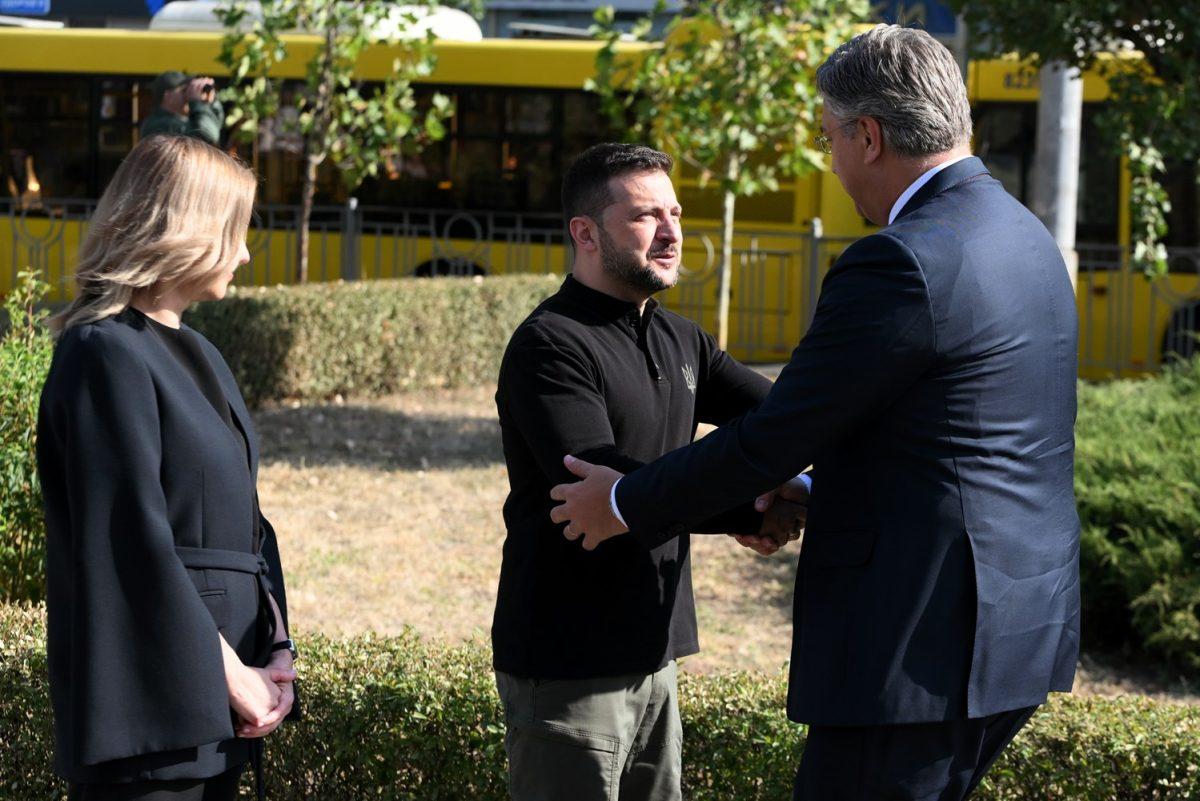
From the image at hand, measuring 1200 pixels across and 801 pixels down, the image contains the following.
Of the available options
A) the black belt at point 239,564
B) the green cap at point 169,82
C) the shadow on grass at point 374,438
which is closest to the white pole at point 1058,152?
the shadow on grass at point 374,438

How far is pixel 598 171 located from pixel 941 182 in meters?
0.79

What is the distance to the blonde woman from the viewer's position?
240cm

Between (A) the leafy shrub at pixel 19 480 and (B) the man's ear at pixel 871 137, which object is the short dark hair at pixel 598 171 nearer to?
(B) the man's ear at pixel 871 137

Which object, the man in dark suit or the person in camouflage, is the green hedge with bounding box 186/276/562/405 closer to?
the person in camouflage

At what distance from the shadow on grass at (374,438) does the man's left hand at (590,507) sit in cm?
677

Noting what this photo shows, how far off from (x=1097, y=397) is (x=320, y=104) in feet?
23.3

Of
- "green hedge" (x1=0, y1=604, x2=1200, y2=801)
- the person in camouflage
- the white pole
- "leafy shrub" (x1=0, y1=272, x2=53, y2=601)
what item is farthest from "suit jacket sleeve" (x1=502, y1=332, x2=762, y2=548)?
the white pole

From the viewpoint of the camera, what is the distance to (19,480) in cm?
448

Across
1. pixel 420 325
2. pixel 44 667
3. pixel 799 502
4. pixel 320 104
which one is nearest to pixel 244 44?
pixel 320 104

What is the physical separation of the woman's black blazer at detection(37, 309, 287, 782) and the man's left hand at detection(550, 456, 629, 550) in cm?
59

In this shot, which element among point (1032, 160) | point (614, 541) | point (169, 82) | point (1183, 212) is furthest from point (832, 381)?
point (1032, 160)

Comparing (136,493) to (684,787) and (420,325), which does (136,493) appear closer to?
(684,787)

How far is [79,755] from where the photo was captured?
2.39m

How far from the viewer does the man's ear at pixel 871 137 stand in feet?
8.09
